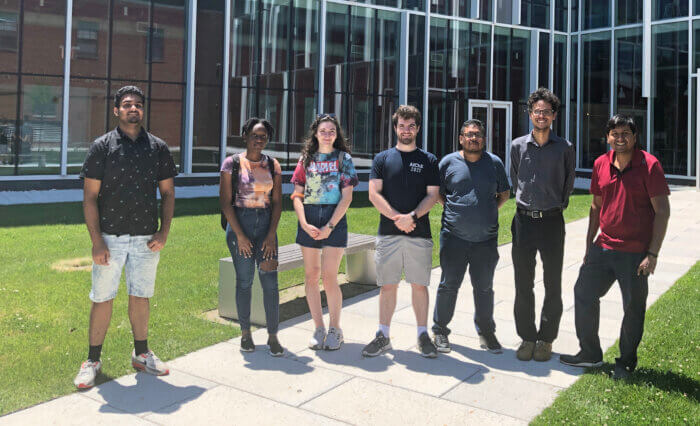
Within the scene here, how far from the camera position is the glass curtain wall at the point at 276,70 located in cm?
2131

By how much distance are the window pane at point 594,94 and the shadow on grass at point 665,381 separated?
24251mm

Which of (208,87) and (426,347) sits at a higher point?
(208,87)

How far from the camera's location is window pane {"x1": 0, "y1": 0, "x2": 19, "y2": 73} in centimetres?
1825

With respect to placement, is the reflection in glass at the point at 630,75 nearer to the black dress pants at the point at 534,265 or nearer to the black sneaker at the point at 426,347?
the black dress pants at the point at 534,265

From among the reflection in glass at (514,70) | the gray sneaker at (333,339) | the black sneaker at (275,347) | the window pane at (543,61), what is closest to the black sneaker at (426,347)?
the gray sneaker at (333,339)

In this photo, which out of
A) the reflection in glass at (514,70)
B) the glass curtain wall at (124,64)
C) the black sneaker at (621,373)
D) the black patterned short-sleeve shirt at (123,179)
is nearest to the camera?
the black patterned short-sleeve shirt at (123,179)

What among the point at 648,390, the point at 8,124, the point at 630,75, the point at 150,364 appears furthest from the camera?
the point at 630,75

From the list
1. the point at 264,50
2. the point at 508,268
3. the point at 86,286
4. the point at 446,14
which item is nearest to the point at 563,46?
the point at 446,14

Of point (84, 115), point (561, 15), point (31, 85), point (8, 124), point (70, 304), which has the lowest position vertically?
point (70, 304)

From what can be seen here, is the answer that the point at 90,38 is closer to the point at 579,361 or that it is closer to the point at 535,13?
the point at 535,13

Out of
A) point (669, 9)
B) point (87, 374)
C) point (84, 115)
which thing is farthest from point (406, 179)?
point (669, 9)

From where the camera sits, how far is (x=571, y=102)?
95.8 ft

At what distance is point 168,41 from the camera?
20500mm

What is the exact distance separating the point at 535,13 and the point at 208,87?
565 inches
